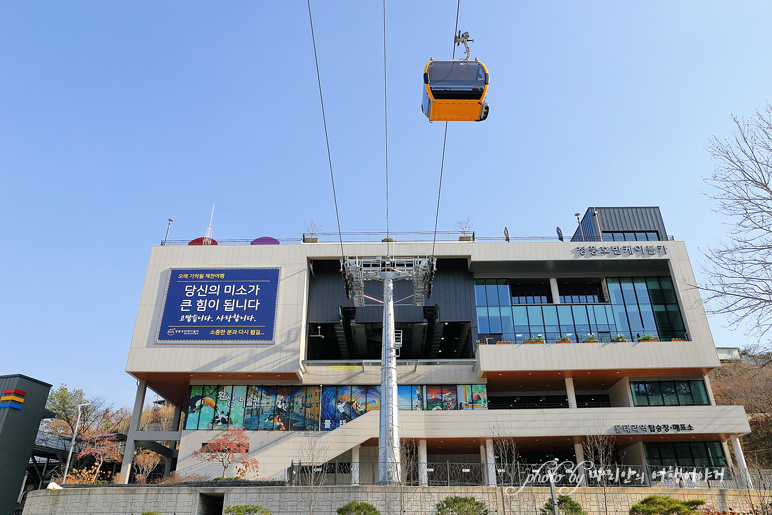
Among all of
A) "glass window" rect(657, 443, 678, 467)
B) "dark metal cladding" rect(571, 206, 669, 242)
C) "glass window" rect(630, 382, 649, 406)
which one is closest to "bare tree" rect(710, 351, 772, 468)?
"glass window" rect(630, 382, 649, 406)

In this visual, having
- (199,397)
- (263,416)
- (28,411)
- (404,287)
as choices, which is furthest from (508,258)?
(28,411)

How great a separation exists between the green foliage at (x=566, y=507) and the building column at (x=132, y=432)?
30.1 metres

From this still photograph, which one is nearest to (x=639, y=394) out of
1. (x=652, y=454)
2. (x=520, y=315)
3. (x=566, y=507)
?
(x=652, y=454)

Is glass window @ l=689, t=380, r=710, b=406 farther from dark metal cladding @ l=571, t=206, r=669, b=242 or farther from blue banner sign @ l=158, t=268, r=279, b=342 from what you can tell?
blue banner sign @ l=158, t=268, r=279, b=342

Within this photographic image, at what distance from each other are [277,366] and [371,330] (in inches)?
407

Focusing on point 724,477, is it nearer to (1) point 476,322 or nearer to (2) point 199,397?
(1) point 476,322

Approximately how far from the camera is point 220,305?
140 ft

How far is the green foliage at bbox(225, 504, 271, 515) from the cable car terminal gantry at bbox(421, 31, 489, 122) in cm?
1896

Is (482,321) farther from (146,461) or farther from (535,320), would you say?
(146,461)

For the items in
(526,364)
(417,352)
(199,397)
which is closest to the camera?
(526,364)

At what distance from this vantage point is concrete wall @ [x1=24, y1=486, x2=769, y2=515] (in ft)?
80.3

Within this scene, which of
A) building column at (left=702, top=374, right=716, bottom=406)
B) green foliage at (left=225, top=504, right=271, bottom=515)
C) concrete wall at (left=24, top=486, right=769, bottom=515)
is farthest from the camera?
building column at (left=702, top=374, right=716, bottom=406)

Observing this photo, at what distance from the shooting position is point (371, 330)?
158 ft

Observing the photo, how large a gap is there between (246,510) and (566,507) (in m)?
14.3
